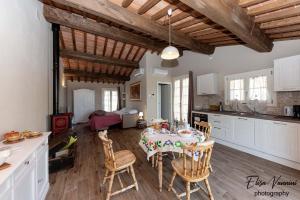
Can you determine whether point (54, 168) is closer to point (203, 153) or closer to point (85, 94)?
point (203, 153)

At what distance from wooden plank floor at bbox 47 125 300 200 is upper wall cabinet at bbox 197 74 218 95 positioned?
6.19ft

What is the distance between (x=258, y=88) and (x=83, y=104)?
8004 mm

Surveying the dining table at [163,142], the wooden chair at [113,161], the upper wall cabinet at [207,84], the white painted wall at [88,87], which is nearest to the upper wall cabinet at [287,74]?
the upper wall cabinet at [207,84]

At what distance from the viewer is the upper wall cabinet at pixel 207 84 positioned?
4582 mm

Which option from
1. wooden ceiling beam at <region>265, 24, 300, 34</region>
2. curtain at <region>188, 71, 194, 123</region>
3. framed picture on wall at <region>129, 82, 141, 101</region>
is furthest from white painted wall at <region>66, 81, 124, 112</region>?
wooden ceiling beam at <region>265, 24, 300, 34</region>

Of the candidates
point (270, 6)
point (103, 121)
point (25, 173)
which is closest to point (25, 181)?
point (25, 173)

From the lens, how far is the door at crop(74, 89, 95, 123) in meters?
8.15

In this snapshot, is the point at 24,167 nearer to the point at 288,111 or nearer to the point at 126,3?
the point at 126,3

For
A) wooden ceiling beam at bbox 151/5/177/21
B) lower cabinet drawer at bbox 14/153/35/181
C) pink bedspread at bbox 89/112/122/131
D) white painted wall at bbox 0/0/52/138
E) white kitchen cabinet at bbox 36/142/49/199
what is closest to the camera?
lower cabinet drawer at bbox 14/153/35/181

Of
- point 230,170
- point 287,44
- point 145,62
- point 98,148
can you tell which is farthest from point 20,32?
point 287,44

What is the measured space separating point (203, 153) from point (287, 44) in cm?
327

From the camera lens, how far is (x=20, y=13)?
88.3 inches

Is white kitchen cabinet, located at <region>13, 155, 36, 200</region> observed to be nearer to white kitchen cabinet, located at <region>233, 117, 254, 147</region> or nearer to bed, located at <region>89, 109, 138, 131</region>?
white kitchen cabinet, located at <region>233, 117, 254, 147</region>

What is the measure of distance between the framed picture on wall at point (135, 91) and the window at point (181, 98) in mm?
1714
